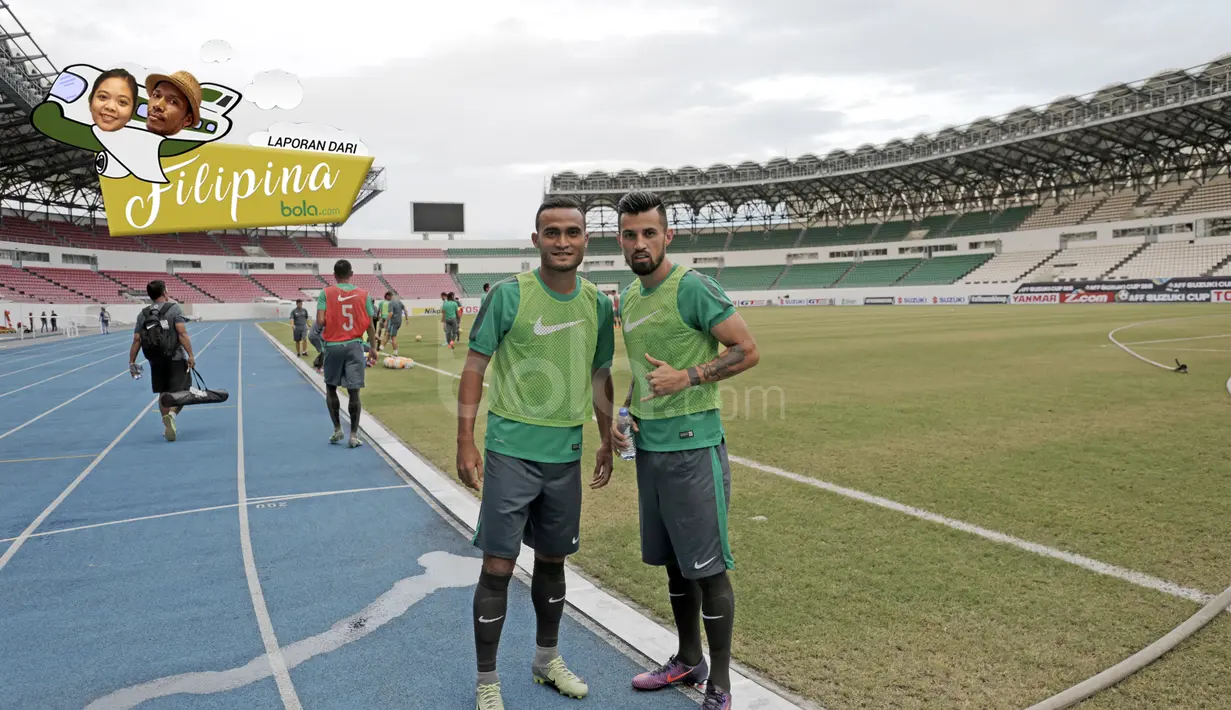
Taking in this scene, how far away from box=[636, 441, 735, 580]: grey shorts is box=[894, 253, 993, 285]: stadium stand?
66565 millimetres

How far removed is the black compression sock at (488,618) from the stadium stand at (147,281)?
2663 inches

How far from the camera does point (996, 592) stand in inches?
149

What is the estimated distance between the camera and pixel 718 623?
290 cm

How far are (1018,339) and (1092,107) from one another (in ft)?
138

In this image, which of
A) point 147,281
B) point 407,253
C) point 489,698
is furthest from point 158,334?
point 407,253

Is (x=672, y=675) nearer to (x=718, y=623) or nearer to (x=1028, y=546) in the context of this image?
(x=718, y=623)

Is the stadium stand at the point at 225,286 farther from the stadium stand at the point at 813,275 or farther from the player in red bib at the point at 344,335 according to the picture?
the player in red bib at the point at 344,335

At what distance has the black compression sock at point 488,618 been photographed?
2.97 metres

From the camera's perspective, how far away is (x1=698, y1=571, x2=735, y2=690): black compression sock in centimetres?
286

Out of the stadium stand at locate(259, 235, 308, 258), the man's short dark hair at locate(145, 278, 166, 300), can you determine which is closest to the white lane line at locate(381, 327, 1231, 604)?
the man's short dark hair at locate(145, 278, 166, 300)

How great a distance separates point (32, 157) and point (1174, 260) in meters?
77.7

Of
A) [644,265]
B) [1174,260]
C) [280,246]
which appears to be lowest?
[644,265]

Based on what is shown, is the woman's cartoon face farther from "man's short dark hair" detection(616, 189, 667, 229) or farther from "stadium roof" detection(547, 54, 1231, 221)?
"stadium roof" detection(547, 54, 1231, 221)

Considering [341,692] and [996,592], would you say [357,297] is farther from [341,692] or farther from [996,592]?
[996,592]
